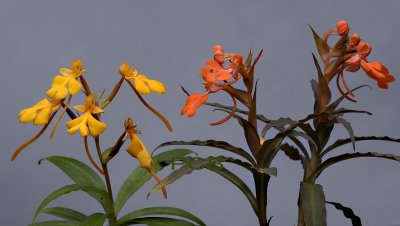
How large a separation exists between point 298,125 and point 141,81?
57 cm

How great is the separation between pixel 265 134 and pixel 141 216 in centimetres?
50

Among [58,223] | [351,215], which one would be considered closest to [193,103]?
[58,223]

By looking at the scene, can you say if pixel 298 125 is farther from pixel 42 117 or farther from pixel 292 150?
pixel 42 117

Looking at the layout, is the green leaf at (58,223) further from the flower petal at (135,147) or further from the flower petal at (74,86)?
the flower petal at (74,86)

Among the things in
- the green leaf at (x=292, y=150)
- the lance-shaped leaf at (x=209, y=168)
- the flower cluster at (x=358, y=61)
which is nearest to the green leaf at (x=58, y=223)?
the lance-shaped leaf at (x=209, y=168)

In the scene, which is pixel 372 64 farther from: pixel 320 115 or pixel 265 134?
pixel 265 134

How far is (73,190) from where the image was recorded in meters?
2.06

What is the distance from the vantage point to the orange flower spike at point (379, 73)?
85.6 inches

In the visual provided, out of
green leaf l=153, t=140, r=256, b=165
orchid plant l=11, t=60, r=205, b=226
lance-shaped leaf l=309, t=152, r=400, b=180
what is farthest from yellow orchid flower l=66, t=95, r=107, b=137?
lance-shaped leaf l=309, t=152, r=400, b=180

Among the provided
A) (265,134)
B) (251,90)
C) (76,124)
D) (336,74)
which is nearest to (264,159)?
(265,134)

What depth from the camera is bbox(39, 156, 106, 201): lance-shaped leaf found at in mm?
2217

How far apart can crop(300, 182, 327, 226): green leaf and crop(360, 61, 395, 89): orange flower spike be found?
1.39 feet

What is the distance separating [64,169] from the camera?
225 centimetres

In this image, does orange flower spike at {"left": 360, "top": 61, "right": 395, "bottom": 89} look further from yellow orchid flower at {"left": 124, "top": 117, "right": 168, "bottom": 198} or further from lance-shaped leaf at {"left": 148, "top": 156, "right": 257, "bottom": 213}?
yellow orchid flower at {"left": 124, "top": 117, "right": 168, "bottom": 198}
